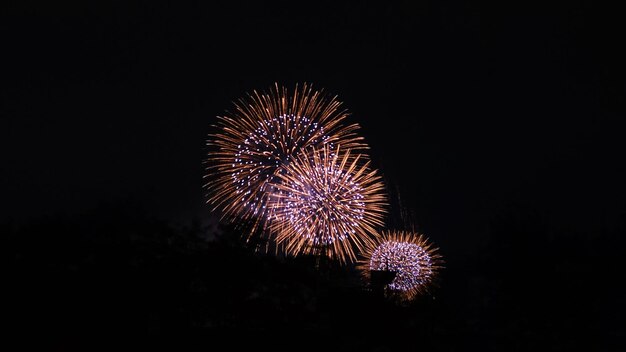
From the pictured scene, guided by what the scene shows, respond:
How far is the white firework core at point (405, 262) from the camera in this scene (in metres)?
23.6

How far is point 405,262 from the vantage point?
2380 centimetres

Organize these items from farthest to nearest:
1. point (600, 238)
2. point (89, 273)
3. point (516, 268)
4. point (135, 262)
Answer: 1. point (600, 238)
2. point (516, 268)
3. point (135, 262)
4. point (89, 273)

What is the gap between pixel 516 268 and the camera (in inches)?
1475

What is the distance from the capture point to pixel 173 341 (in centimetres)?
1046

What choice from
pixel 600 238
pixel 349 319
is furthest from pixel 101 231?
pixel 600 238

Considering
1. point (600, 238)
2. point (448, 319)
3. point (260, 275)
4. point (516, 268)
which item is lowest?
point (260, 275)

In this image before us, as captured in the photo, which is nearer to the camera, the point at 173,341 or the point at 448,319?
the point at 173,341

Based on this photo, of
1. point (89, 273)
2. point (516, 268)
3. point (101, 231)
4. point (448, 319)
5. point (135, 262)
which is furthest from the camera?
point (516, 268)

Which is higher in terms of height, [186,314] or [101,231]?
[101,231]

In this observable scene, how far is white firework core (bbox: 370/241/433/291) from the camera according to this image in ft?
77.6

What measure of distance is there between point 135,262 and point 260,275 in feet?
9.59

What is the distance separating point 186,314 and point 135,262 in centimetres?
157

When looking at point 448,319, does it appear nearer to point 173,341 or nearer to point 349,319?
point 349,319

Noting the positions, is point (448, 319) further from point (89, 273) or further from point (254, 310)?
point (89, 273)
